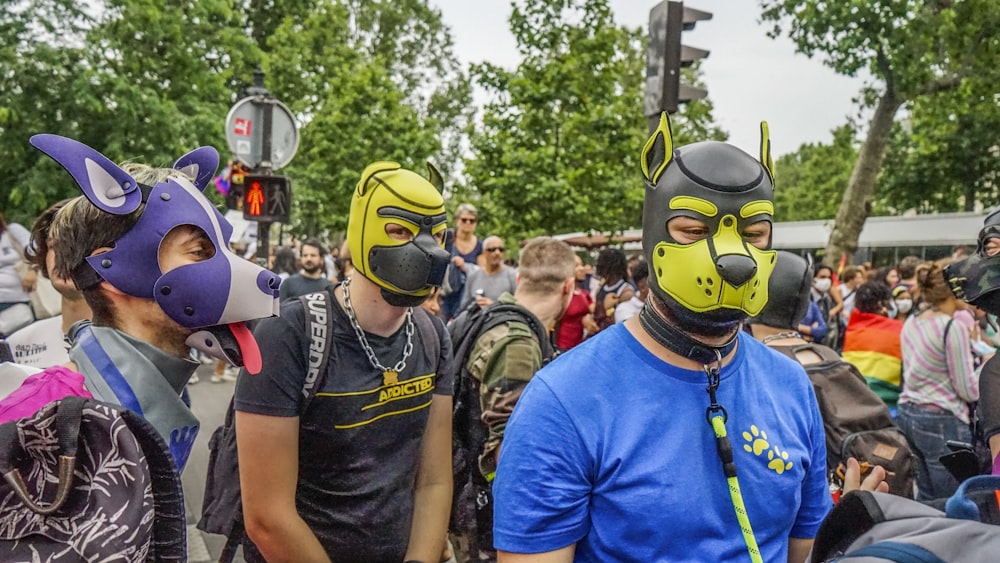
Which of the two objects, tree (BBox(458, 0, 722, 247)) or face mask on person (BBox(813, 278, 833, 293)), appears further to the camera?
tree (BBox(458, 0, 722, 247))

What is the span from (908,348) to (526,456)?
4187 millimetres

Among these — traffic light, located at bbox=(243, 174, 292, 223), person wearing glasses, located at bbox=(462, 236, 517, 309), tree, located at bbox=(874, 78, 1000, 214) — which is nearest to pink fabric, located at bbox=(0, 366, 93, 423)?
person wearing glasses, located at bbox=(462, 236, 517, 309)

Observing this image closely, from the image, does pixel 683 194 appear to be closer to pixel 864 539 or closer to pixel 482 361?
pixel 864 539

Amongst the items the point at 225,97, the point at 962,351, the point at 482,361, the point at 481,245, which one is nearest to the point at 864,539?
the point at 482,361

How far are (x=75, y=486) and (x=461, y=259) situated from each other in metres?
7.05

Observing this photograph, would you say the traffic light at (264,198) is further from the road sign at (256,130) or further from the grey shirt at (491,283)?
the grey shirt at (491,283)

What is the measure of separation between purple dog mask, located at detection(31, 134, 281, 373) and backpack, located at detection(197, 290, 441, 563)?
518mm

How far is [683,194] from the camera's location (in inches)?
73.4

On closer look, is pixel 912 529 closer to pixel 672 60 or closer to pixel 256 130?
pixel 672 60

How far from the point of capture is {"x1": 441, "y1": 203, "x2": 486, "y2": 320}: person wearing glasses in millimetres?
8361

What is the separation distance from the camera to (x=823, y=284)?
11.7m

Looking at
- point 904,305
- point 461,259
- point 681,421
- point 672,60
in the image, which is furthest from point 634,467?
point 904,305

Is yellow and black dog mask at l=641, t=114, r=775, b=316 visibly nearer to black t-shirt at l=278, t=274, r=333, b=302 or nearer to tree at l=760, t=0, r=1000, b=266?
black t-shirt at l=278, t=274, r=333, b=302

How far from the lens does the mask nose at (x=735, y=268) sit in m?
1.81
